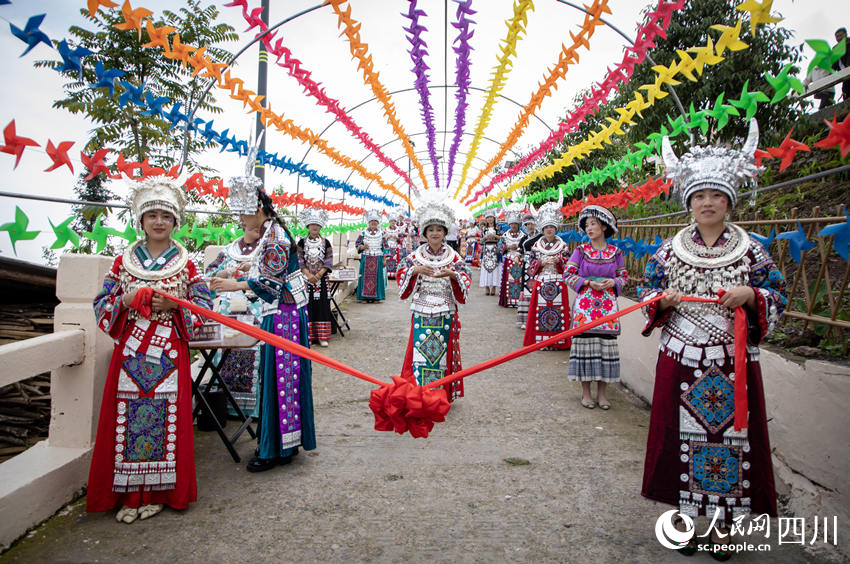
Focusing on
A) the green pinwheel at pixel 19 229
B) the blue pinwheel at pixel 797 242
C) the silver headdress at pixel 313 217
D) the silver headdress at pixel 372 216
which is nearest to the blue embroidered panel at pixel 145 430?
the green pinwheel at pixel 19 229

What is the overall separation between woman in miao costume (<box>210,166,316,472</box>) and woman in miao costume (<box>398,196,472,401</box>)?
1.17 m

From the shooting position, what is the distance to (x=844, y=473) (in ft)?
9.15

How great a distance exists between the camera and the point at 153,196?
3.05 metres

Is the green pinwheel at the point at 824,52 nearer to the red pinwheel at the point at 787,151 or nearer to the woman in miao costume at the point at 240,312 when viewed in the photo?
the red pinwheel at the point at 787,151

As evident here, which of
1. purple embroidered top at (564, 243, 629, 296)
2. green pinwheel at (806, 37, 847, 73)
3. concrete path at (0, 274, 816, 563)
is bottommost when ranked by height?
concrete path at (0, 274, 816, 563)

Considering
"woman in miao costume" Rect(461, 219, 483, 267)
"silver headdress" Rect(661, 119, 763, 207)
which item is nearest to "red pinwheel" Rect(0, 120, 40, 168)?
"silver headdress" Rect(661, 119, 763, 207)

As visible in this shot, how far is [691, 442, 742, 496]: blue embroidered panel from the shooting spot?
8.76 ft

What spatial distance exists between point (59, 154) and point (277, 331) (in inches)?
66.1

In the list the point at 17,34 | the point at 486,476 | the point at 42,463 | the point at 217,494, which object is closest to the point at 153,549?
the point at 217,494

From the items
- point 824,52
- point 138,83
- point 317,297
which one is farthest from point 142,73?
point 824,52

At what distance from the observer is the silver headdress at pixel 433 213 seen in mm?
4758

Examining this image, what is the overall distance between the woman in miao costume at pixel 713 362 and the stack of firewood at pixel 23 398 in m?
4.76

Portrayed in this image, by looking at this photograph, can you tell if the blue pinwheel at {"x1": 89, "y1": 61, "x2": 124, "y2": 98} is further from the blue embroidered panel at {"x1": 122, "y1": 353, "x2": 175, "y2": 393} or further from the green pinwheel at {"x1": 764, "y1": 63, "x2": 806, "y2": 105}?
the green pinwheel at {"x1": 764, "y1": 63, "x2": 806, "y2": 105}

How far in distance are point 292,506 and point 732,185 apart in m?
3.16
